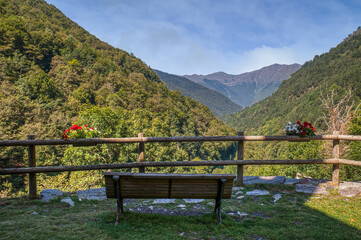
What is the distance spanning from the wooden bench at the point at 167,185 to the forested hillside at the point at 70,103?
16.5 metres

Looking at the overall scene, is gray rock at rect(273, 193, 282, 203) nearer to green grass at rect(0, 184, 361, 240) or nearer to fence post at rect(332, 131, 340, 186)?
green grass at rect(0, 184, 361, 240)

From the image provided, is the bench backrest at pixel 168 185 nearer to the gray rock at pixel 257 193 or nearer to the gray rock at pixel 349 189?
the gray rock at pixel 257 193

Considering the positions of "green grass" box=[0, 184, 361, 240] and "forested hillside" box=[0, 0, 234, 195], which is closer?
"green grass" box=[0, 184, 361, 240]

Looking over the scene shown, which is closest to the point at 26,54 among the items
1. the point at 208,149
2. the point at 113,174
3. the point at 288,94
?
the point at 208,149

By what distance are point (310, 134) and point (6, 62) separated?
4670 centimetres

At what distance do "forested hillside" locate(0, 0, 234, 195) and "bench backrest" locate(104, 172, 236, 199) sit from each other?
1657 centimetres

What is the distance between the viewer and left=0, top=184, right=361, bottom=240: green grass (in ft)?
10.0

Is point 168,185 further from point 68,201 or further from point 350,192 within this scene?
point 350,192

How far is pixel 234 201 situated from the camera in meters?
4.76

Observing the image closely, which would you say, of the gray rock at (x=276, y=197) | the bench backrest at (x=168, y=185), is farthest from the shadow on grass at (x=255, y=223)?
the bench backrest at (x=168, y=185)

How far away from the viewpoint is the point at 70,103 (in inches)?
1490

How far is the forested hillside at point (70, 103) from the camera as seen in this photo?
2280 cm

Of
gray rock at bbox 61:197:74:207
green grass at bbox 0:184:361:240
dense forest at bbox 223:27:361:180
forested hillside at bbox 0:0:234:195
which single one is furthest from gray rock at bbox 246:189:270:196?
dense forest at bbox 223:27:361:180

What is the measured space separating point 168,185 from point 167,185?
14 millimetres
